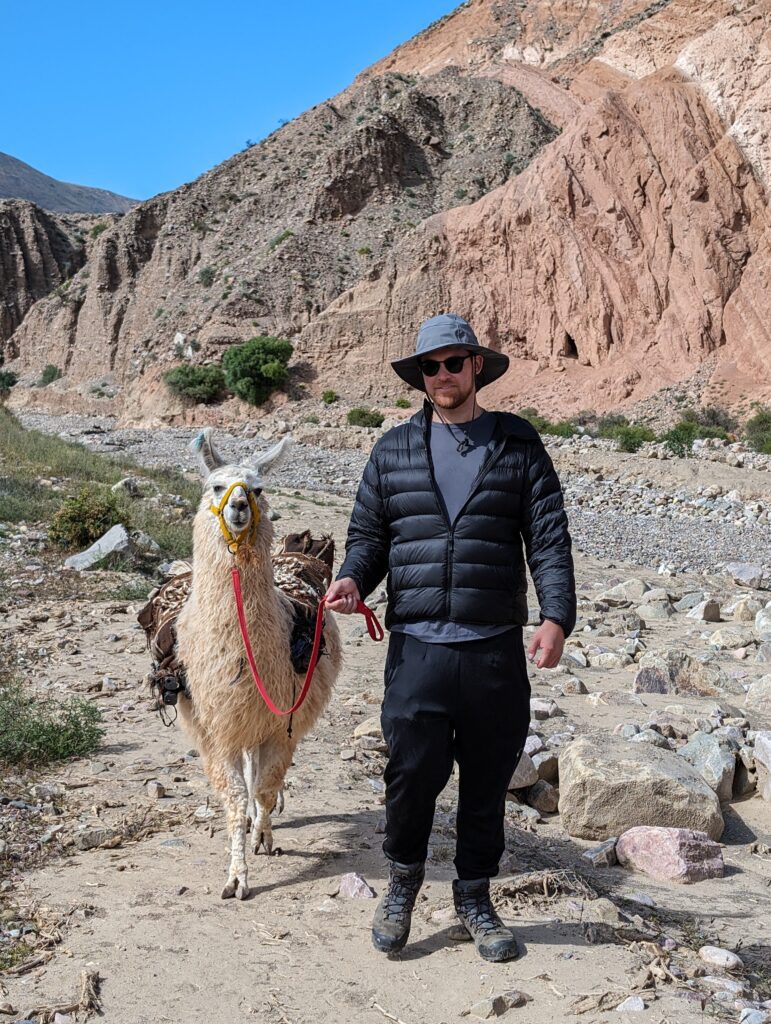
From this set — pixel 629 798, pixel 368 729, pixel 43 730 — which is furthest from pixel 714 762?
pixel 43 730

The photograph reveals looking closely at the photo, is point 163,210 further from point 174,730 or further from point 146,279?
point 174,730

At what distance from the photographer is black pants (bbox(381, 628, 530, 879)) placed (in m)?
3.33

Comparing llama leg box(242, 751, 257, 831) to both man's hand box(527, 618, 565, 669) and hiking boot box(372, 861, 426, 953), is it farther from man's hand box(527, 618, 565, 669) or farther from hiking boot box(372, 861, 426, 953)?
man's hand box(527, 618, 565, 669)

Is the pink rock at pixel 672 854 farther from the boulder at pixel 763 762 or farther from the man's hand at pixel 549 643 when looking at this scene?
the man's hand at pixel 549 643

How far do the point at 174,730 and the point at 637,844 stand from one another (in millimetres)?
3152

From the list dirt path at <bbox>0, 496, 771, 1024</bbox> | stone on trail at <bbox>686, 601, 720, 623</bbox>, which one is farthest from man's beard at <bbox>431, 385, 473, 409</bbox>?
stone on trail at <bbox>686, 601, 720, 623</bbox>

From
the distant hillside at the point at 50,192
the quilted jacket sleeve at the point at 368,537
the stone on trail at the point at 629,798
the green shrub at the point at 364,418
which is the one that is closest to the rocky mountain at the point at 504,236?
the green shrub at the point at 364,418

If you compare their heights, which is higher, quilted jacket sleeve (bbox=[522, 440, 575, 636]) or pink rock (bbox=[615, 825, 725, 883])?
quilted jacket sleeve (bbox=[522, 440, 575, 636])

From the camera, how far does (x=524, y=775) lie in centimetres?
543

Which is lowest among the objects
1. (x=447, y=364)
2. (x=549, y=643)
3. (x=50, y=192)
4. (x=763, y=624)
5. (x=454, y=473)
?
(x=763, y=624)

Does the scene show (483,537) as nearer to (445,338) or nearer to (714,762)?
(445,338)

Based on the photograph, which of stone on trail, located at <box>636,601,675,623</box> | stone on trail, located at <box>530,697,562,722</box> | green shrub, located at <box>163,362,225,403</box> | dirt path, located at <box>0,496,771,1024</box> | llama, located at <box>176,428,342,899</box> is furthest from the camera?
green shrub, located at <box>163,362,225,403</box>

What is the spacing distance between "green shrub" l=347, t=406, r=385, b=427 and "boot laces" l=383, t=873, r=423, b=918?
93.9ft

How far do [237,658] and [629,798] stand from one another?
2378 mm
